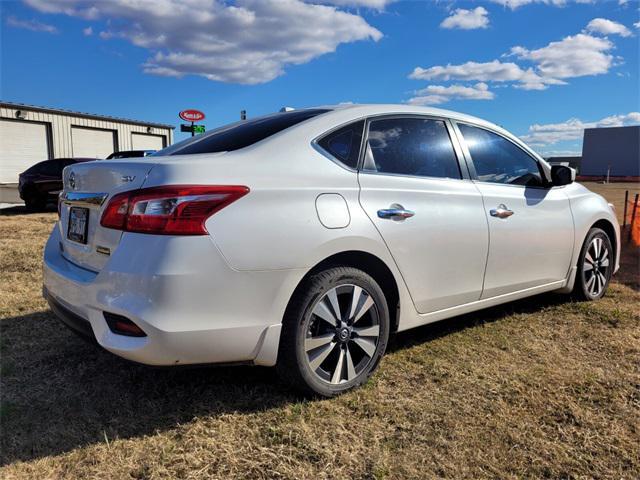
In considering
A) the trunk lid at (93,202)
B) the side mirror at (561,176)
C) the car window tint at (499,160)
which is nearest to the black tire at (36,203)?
the trunk lid at (93,202)

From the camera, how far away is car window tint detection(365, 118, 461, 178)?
3.04 meters

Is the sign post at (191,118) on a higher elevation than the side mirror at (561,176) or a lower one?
higher

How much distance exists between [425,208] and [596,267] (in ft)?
7.85

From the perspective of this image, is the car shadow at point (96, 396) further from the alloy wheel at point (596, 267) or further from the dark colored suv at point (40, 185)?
the dark colored suv at point (40, 185)

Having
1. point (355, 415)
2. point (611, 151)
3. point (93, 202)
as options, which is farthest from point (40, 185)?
point (611, 151)

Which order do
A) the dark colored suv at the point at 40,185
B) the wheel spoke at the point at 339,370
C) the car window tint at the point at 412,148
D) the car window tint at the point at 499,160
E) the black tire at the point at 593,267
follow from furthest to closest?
the dark colored suv at the point at 40,185 < the black tire at the point at 593,267 < the car window tint at the point at 499,160 < the car window tint at the point at 412,148 < the wheel spoke at the point at 339,370

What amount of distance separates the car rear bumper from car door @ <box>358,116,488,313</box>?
72cm

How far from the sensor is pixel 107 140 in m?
29.0

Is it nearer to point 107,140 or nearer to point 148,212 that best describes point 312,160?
point 148,212

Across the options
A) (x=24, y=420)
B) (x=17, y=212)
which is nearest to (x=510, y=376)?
(x=24, y=420)

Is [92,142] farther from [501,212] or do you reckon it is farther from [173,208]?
[173,208]

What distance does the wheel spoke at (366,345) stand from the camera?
279 centimetres

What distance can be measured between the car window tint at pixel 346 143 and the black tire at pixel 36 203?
42.8ft

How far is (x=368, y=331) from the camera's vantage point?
2.82 m
